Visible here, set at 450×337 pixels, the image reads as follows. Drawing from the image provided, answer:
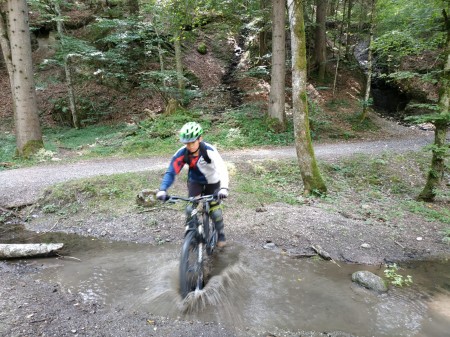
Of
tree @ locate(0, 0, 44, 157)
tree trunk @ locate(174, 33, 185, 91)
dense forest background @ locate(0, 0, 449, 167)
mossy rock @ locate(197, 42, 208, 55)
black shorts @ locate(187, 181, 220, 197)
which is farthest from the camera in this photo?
mossy rock @ locate(197, 42, 208, 55)

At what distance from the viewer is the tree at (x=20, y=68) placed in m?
11.1

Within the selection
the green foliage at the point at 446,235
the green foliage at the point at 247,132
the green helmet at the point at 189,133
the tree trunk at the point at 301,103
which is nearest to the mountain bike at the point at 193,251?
the green helmet at the point at 189,133

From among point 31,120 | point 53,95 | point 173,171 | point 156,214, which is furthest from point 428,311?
point 53,95

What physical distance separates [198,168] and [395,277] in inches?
148

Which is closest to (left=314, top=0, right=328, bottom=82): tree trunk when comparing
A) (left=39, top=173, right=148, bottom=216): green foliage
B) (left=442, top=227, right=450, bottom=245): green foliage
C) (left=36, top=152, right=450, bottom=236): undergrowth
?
(left=36, top=152, right=450, bottom=236): undergrowth

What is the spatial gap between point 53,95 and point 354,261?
19.1 metres

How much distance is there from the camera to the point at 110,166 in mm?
10359

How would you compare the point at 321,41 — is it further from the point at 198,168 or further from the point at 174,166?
the point at 174,166

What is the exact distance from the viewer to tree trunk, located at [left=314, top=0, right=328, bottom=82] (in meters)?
19.0

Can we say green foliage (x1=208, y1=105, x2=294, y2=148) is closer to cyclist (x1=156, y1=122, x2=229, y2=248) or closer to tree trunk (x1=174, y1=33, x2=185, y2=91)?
tree trunk (x1=174, y1=33, x2=185, y2=91)

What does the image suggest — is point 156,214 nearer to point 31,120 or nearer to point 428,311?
point 428,311

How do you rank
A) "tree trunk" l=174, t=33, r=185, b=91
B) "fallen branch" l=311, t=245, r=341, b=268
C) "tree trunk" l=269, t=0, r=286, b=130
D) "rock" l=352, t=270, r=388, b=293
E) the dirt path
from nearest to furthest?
"rock" l=352, t=270, r=388, b=293 < "fallen branch" l=311, t=245, r=341, b=268 < the dirt path < "tree trunk" l=269, t=0, r=286, b=130 < "tree trunk" l=174, t=33, r=185, b=91

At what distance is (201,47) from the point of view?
73.6 feet

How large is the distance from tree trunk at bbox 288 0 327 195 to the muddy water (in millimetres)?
2990
